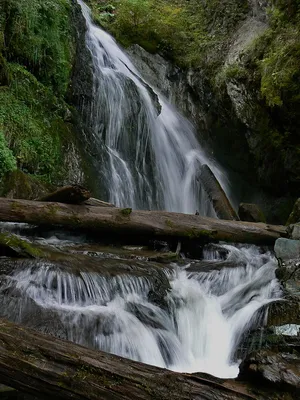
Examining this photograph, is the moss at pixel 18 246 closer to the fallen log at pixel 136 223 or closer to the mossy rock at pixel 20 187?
the fallen log at pixel 136 223

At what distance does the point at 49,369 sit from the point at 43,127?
700cm

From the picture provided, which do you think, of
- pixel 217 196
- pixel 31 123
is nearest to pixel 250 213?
pixel 217 196

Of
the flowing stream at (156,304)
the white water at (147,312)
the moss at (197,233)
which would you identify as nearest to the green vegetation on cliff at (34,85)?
the flowing stream at (156,304)

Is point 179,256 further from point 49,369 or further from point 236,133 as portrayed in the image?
point 236,133

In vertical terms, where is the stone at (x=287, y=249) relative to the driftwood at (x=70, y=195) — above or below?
below

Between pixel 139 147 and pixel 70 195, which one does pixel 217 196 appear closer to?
pixel 139 147

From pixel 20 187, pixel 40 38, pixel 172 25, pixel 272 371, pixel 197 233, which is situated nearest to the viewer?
pixel 272 371

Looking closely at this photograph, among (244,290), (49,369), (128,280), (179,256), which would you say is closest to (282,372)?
(49,369)

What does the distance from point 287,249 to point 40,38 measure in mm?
6794

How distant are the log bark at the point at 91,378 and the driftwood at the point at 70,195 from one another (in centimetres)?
370

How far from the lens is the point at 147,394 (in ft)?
7.85

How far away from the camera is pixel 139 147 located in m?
10.9

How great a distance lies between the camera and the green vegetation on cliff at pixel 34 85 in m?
8.28

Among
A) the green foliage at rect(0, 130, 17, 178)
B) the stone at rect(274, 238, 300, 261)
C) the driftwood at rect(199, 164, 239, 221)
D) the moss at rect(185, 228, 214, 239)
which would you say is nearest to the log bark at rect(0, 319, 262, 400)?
the stone at rect(274, 238, 300, 261)
